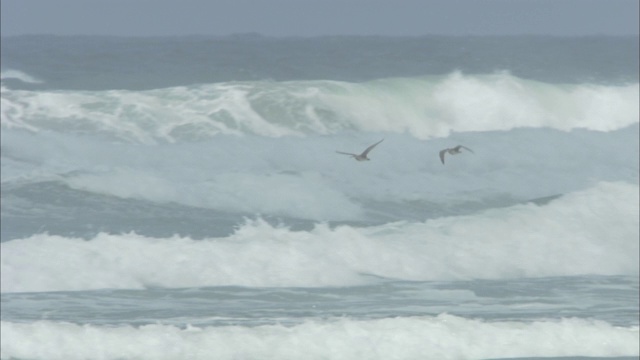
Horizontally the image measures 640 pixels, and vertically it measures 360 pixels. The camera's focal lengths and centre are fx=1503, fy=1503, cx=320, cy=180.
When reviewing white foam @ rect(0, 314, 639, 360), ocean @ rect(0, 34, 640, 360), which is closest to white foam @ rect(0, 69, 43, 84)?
ocean @ rect(0, 34, 640, 360)

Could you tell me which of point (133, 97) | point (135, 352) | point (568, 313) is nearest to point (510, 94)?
point (133, 97)

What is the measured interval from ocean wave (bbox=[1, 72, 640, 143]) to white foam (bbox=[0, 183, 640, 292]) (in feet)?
17.3

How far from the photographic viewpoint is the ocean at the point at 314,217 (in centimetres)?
1084

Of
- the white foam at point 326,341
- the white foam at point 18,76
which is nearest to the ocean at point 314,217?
the white foam at point 326,341

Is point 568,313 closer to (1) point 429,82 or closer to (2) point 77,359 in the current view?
(2) point 77,359

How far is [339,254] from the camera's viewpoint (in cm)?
1418

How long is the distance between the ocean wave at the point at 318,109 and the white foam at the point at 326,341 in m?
9.24

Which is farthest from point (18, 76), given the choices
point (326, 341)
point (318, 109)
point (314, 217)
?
point (326, 341)

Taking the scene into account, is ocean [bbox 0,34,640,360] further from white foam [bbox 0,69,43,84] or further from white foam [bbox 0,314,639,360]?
white foam [bbox 0,69,43,84]

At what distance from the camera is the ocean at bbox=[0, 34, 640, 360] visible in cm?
1084

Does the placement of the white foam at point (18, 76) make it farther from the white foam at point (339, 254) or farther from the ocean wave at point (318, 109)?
the white foam at point (339, 254)

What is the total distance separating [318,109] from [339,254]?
24.9 ft

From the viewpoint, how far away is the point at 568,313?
38.7ft

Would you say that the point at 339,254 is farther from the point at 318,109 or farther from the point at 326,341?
the point at 318,109
